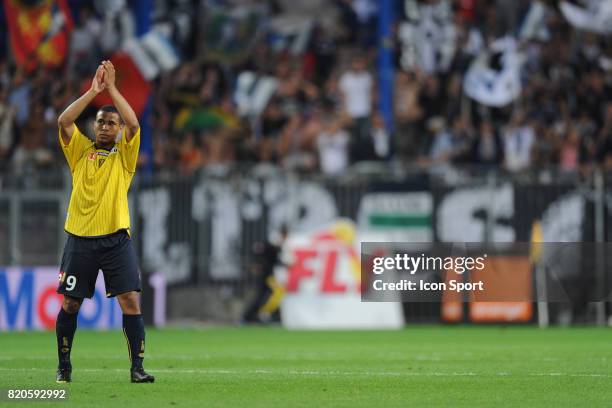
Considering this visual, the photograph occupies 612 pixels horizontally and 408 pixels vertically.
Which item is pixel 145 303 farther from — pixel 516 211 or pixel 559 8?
pixel 559 8

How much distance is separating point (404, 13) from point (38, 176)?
8867 mm

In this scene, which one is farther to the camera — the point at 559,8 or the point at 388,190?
the point at 559,8

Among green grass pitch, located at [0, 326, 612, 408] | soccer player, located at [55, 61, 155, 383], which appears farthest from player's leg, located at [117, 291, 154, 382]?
green grass pitch, located at [0, 326, 612, 408]

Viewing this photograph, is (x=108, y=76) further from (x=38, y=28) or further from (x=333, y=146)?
(x=38, y=28)

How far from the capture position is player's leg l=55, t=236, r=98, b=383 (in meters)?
10.9

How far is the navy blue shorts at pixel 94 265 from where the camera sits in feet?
35.8

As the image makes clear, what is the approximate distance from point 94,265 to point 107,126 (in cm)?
108

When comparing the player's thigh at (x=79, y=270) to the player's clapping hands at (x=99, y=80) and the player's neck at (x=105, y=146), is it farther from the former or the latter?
the player's clapping hands at (x=99, y=80)

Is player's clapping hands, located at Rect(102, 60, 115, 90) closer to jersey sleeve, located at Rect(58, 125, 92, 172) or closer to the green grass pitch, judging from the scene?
jersey sleeve, located at Rect(58, 125, 92, 172)

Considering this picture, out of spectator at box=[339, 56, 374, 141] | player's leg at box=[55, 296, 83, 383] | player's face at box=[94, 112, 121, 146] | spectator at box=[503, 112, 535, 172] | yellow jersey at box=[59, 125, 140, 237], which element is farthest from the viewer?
spectator at box=[339, 56, 374, 141]

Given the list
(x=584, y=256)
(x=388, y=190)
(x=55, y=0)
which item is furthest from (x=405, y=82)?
(x=55, y=0)

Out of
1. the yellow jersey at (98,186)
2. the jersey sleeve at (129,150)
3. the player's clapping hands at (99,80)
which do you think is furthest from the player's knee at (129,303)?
the player's clapping hands at (99,80)

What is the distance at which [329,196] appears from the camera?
24.4m

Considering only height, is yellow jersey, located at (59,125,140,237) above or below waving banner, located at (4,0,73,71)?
below
